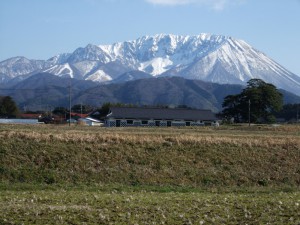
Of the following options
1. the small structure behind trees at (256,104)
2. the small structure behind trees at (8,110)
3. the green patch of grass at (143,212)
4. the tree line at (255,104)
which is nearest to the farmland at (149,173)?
the green patch of grass at (143,212)

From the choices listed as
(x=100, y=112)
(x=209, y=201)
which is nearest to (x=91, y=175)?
(x=209, y=201)

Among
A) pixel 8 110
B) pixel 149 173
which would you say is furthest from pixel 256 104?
pixel 149 173

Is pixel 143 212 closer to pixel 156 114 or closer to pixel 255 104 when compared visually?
pixel 156 114

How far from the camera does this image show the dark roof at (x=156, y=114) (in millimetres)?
107688

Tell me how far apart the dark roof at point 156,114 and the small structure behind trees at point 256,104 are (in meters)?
10.5

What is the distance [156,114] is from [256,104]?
25.1m

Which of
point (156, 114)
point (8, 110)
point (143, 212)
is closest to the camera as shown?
point (143, 212)

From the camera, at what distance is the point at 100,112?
155 m

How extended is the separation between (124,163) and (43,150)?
4929 mm

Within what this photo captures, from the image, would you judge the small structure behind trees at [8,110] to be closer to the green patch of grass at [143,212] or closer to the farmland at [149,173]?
the farmland at [149,173]

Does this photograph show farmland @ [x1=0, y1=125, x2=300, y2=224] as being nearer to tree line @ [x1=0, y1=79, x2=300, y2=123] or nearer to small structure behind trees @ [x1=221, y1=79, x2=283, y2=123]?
tree line @ [x1=0, y1=79, x2=300, y2=123]

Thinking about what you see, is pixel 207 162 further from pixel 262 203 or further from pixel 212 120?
pixel 212 120

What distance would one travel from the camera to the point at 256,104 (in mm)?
118375

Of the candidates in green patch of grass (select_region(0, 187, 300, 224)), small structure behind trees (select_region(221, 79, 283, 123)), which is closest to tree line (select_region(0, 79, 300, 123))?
small structure behind trees (select_region(221, 79, 283, 123))
